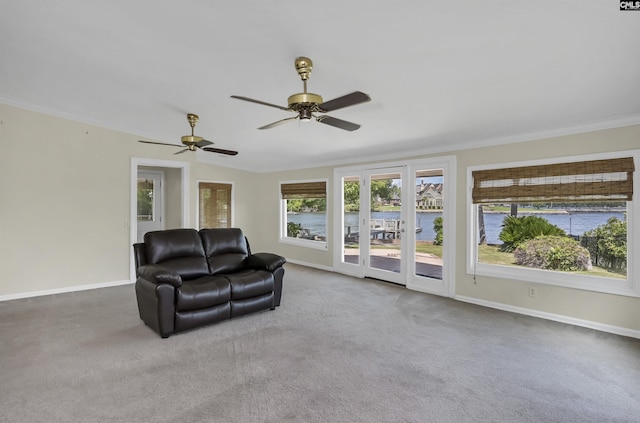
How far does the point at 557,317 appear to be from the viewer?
3633mm

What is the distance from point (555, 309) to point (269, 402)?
3467 millimetres

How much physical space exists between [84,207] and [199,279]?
8.89 ft

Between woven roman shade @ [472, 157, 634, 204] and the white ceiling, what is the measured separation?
0.43 meters

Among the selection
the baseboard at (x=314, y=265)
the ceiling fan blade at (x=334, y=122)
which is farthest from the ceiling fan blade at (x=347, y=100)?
the baseboard at (x=314, y=265)

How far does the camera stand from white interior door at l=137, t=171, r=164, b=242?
7.02 metres

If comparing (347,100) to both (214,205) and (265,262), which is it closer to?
(265,262)

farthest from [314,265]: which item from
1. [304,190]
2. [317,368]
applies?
[317,368]

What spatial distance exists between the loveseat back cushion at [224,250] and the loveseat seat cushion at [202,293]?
0.44 m

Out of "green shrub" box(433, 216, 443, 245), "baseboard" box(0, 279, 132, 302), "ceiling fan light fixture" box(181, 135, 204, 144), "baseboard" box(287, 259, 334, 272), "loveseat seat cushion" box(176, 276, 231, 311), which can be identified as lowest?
"baseboard" box(0, 279, 132, 302)

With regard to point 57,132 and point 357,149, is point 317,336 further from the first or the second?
point 57,132

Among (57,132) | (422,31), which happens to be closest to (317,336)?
(422,31)

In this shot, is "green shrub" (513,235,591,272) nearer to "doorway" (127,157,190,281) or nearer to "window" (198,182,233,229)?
"doorway" (127,157,190,281)

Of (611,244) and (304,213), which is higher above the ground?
(304,213)

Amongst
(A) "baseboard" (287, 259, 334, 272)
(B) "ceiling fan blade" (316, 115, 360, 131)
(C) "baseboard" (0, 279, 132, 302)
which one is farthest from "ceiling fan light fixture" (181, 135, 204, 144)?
(A) "baseboard" (287, 259, 334, 272)
